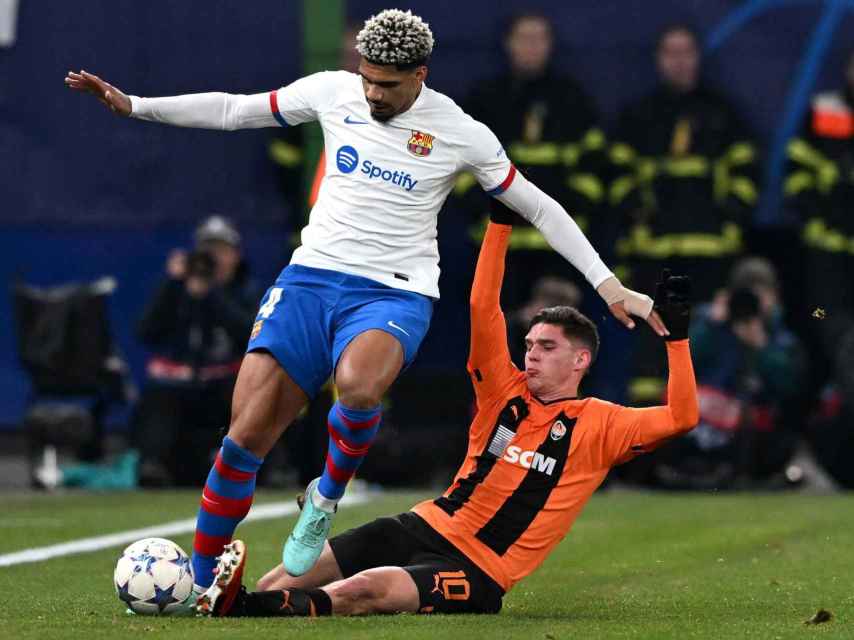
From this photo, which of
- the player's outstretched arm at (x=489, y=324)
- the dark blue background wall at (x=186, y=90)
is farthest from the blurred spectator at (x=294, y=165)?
the player's outstretched arm at (x=489, y=324)

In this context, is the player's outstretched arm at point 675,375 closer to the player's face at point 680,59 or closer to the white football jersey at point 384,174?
the white football jersey at point 384,174

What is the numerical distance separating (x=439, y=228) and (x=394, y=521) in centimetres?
822

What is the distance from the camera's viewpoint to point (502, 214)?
25.9 feet

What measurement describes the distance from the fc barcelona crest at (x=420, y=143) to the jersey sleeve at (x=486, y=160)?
14 centimetres

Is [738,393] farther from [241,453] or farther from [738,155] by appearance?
[241,453]

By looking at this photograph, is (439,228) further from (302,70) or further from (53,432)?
(53,432)

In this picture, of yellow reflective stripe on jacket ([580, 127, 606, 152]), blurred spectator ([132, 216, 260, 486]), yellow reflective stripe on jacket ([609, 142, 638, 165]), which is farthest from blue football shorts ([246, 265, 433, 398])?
yellow reflective stripe on jacket ([609, 142, 638, 165])

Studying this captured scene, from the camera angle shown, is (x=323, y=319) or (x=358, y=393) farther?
(x=323, y=319)

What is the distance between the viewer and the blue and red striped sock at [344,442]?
7.43m

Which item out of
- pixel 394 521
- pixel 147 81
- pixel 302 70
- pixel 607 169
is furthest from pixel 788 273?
pixel 394 521

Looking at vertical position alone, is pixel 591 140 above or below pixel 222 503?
above

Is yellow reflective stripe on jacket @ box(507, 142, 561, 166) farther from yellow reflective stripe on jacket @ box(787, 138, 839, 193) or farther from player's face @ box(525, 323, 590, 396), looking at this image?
player's face @ box(525, 323, 590, 396)

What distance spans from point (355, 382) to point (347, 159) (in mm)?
935

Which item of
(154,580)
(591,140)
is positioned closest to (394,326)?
(154,580)
